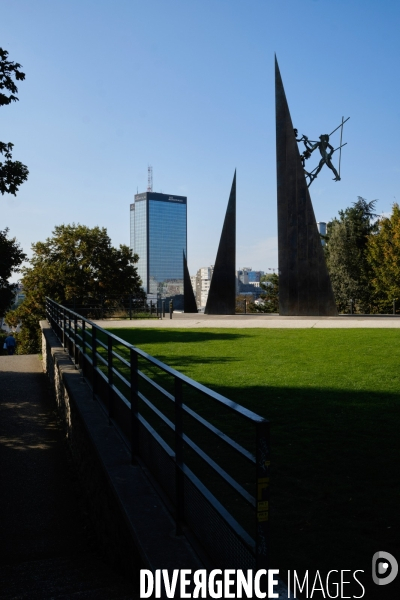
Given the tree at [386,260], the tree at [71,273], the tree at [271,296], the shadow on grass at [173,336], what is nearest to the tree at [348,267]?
the tree at [386,260]

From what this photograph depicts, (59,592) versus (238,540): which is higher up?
(238,540)

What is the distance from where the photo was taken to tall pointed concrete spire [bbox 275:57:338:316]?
22766 millimetres

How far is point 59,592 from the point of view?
9.44ft

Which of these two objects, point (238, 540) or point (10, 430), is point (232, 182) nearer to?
point (10, 430)

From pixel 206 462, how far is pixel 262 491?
527 mm

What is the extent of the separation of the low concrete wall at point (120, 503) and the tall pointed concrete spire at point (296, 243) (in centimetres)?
1791

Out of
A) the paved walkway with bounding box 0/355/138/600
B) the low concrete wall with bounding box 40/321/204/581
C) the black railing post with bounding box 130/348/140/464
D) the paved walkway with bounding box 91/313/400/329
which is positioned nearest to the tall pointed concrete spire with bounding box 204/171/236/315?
the paved walkway with bounding box 91/313/400/329

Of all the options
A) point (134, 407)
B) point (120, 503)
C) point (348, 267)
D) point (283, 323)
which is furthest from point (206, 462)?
point (348, 267)

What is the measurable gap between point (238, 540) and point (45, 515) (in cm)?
299

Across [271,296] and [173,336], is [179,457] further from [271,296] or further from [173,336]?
[271,296]

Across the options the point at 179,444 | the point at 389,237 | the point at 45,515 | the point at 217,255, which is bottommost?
the point at 45,515

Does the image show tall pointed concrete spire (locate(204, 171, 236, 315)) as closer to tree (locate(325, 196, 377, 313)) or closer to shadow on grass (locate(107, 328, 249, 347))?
shadow on grass (locate(107, 328, 249, 347))

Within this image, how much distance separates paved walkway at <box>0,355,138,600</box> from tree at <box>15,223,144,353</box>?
29003 millimetres

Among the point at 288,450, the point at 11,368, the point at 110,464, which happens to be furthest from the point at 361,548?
the point at 11,368
